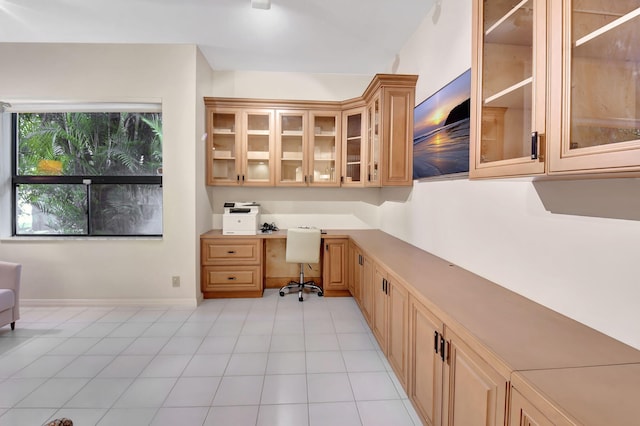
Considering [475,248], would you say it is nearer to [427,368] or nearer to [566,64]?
[427,368]

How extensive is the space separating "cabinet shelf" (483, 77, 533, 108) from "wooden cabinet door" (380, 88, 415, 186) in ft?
5.67

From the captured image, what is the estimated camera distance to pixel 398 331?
83.5 inches

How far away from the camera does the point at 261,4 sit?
275 centimetres

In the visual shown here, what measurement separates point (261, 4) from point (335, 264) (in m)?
2.88

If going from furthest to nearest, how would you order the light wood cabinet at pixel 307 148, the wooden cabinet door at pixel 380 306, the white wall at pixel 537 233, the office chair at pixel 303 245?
the light wood cabinet at pixel 307 148 → the office chair at pixel 303 245 → the wooden cabinet door at pixel 380 306 → the white wall at pixel 537 233

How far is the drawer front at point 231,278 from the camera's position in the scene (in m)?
3.95

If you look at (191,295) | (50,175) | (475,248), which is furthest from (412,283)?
(50,175)

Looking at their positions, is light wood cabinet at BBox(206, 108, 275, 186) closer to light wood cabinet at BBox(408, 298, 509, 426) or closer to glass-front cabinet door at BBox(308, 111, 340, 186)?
glass-front cabinet door at BBox(308, 111, 340, 186)

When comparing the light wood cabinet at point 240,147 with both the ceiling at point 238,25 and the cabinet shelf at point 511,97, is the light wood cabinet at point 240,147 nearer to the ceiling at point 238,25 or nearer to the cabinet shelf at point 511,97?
the ceiling at point 238,25

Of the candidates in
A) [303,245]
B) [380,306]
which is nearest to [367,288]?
[380,306]

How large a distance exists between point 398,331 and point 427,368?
1.52ft

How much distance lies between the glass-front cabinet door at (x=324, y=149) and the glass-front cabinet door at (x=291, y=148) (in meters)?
0.10

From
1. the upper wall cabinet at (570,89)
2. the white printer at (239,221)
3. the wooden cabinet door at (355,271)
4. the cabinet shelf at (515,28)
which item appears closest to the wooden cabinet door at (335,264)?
the wooden cabinet door at (355,271)

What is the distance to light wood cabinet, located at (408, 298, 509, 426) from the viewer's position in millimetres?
1113
